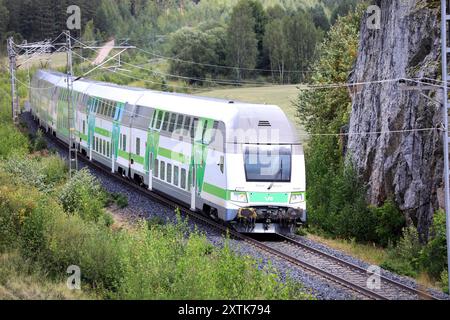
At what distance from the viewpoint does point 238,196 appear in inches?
898

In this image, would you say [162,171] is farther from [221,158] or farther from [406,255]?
[406,255]

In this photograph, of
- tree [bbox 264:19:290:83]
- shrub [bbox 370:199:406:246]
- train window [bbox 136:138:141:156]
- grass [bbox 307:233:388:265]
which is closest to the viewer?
grass [bbox 307:233:388:265]

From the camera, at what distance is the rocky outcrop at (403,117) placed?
25172mm

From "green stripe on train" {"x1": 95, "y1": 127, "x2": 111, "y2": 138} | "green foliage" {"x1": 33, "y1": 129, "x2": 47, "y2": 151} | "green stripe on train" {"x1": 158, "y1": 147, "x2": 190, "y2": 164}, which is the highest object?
"green stripe on train" {"x1": 95, "y1": 127, "x2": 111, "y2": 138}

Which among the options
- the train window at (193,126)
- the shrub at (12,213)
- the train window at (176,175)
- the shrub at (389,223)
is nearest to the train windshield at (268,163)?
the train window at (193,126)

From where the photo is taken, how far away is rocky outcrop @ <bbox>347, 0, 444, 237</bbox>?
25.2 meters

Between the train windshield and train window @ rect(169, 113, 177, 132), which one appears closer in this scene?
the train windshield

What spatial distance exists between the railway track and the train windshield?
1.78 meters

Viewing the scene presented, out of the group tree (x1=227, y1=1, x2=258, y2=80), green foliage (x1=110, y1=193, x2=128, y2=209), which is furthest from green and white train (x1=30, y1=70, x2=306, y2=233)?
tree (x1=227, y1=1, x2=258, y2=80)

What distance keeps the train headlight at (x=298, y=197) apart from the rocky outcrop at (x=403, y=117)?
404 centimetres

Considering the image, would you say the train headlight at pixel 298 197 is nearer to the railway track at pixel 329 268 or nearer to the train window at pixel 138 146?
the railway track at pixel 329 268

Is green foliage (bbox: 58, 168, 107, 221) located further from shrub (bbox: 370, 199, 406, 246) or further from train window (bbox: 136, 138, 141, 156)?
shrub (bbox: 370, 199, 406, 246)

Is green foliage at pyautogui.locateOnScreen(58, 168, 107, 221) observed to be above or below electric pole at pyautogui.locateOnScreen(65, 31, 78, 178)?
A: below
